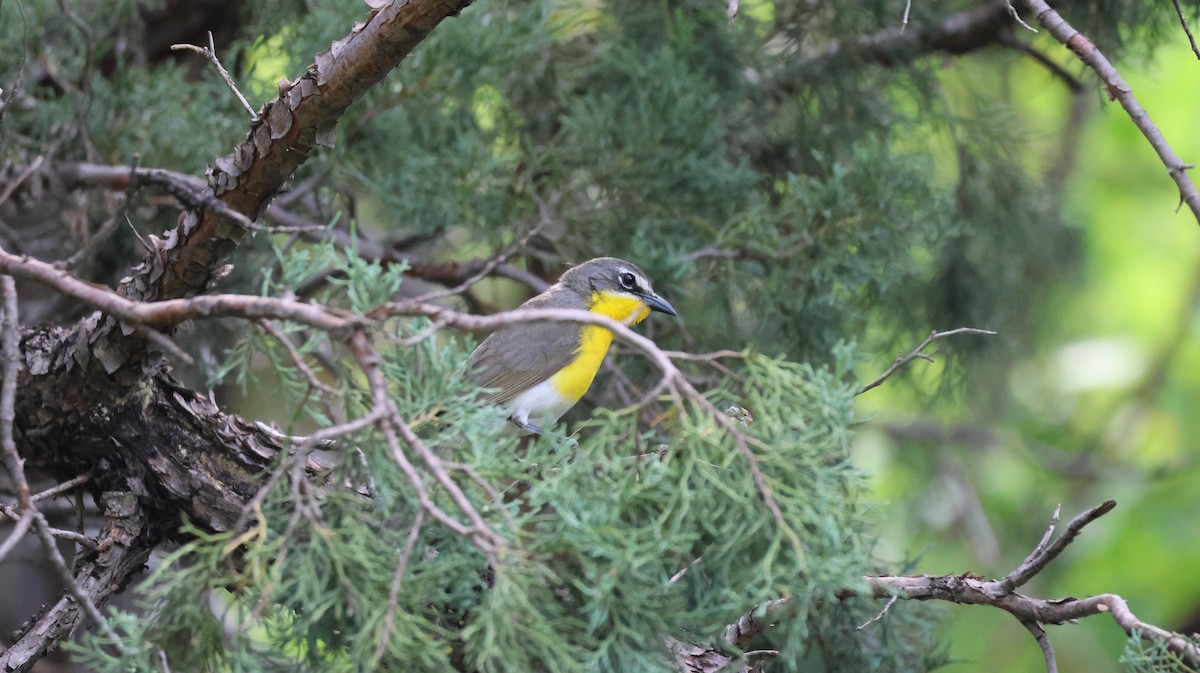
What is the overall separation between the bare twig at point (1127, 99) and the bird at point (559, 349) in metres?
1.70

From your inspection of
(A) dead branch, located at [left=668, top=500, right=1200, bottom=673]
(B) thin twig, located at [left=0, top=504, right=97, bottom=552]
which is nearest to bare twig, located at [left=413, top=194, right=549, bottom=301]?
(B) thin twig, located at [left=0, top=504, right=97, bottom=552]

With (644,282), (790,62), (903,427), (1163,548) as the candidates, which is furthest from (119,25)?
(1163,548)

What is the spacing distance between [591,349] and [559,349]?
0.12 m

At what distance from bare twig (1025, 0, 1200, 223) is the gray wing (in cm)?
194

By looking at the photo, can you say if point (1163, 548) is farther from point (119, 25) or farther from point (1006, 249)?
point (119, 25)

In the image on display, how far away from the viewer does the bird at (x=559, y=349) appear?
419 cm

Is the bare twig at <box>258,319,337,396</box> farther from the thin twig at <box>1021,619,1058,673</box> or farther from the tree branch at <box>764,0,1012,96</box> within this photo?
the tree branch at <box>764,0,1012,96</box>

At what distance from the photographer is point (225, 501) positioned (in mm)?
2998

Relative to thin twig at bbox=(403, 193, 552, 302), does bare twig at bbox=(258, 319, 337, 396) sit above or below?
above

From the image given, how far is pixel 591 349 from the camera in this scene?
4262 millimetres

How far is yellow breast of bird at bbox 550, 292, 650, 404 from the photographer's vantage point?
4.22m

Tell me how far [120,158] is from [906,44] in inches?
129

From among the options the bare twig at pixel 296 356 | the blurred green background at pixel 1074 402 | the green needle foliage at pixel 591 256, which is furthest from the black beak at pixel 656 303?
the blurred green background at pixel 1074 402

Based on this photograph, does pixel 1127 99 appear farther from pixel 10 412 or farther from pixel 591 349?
pixel 10 412
